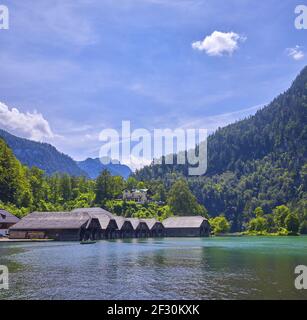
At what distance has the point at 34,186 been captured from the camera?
134 metres

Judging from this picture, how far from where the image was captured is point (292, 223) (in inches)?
5448

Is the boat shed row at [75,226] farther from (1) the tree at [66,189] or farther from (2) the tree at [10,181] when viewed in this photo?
(1) the tree at [66,189]

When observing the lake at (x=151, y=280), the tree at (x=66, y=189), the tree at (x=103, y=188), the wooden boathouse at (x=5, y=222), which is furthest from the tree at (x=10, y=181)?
the lake at (x=151, y=280)

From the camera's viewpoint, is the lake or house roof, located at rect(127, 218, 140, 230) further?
house roof, located at rect(127, 218, 140, 230)

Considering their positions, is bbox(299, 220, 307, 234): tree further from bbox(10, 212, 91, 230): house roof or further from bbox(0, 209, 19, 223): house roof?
bbox(0, 209, 19, 223): house roof

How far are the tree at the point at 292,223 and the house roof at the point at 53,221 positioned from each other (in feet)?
236

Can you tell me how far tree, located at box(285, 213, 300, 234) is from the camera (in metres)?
138

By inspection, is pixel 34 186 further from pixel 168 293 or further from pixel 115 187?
pixel 168 293

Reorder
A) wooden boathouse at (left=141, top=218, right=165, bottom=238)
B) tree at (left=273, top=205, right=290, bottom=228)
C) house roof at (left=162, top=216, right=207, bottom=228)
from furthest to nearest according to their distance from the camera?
tree at (left=273, top=205, right=290, bottom=228) < house roof at (left=162, top=216, right=207, bottom=228) < wooden boathouse at (left=141, top=218, right=165, bottom=238)

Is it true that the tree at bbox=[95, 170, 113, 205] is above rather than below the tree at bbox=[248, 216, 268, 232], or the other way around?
above

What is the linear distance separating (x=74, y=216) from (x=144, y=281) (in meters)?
63.9

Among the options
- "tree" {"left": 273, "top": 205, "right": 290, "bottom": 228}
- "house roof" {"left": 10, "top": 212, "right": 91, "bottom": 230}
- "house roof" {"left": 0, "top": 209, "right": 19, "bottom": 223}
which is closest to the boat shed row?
"house roof" {"left": 10, "top": 212, "right": 91, "bottom": 230}

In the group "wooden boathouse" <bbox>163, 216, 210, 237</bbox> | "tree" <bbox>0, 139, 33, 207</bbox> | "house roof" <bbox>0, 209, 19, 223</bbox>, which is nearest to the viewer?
"house roof" <bbox>0, 209, 19, 223</bbox>
